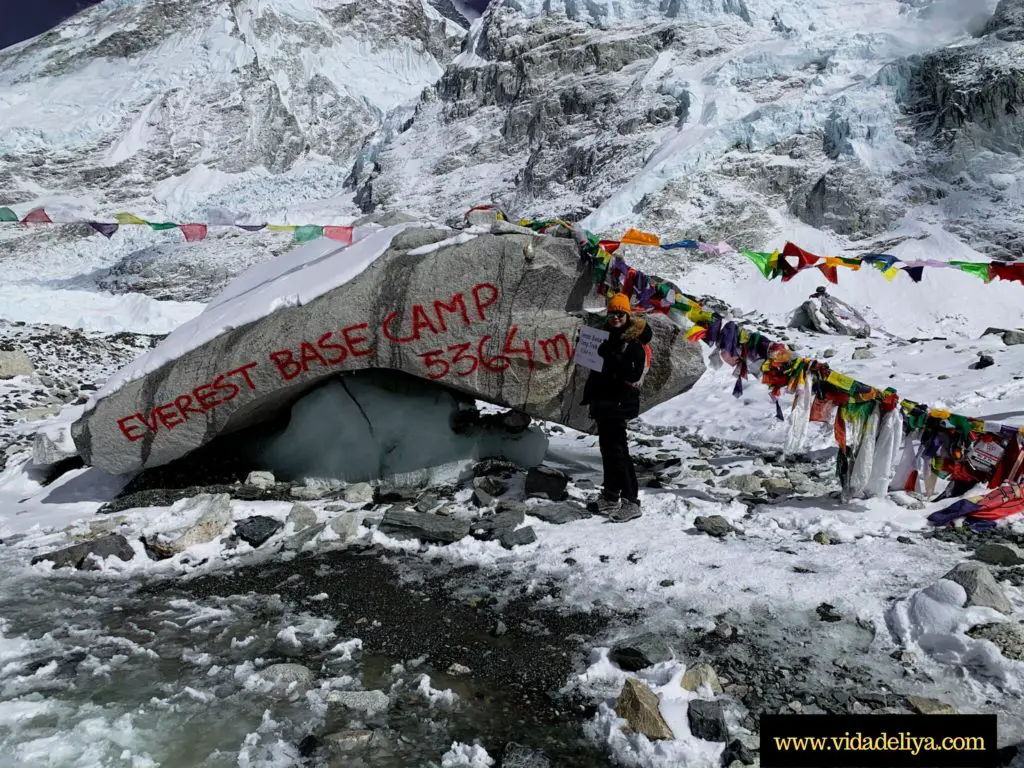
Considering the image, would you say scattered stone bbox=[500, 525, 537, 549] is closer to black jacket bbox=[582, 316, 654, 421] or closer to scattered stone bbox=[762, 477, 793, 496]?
black jacket bbox=[582, 316, 654, 421]

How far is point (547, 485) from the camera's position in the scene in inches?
259

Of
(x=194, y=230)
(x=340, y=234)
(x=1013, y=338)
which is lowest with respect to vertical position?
(x=1013, y=338)

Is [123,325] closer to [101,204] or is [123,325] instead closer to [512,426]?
[512,426]

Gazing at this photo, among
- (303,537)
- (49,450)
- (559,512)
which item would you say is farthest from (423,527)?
(49,450)

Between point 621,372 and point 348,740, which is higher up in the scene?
point 621,372

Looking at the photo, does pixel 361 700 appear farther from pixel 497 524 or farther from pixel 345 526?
pixel 345 526

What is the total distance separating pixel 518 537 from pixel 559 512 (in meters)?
0.62

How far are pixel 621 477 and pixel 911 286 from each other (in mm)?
26598

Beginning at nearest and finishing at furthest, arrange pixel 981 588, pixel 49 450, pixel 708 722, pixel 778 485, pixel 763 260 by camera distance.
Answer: pixel 708 722 → pixel 981 588 → pixel 778 485 → pixel 49 450 → pixel 763 260

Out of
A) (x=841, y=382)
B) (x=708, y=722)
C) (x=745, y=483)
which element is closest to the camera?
(x=708, y=722)

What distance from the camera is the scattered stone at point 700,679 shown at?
3.34m

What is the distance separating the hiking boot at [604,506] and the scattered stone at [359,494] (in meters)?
2.33

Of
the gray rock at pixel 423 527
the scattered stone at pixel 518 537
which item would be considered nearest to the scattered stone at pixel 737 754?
the scattered stone at pixel 518 537

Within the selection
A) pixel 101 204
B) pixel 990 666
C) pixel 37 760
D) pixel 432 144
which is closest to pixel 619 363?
pixel 990 666
